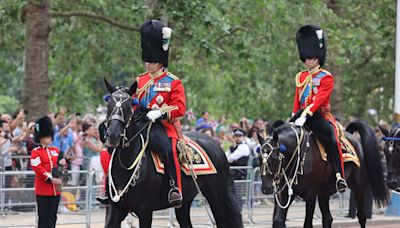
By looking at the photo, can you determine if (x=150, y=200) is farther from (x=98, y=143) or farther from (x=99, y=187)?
(x=98, y=143)

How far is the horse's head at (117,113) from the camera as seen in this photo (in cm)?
1169

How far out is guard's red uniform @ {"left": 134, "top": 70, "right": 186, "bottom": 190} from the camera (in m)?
12.8

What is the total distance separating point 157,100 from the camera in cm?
1283

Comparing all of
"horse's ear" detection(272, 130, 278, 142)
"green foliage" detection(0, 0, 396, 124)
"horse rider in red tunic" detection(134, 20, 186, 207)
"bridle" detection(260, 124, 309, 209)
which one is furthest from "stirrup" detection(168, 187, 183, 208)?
"green foliage" detection(0, 0, 396, 124)

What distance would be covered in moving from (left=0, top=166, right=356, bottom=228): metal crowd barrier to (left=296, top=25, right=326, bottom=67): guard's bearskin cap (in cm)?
421

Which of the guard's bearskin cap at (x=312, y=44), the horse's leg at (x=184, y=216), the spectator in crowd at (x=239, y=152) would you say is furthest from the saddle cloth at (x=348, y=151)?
the spectator in crowd at (x=239, y=152)

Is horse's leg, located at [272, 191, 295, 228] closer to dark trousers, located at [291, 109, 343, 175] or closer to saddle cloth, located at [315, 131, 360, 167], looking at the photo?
dark trousers, located at [291, 109, 343, 175]

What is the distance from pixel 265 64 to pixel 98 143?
24.3 feet

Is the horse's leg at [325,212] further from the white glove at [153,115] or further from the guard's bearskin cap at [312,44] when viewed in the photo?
the white glove at [153,115]

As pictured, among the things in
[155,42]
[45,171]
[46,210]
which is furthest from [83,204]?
[155,42]

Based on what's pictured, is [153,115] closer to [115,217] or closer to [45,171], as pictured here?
[115,217]

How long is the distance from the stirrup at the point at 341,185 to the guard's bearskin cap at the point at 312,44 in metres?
1.77

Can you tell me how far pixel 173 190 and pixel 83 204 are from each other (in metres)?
6.00

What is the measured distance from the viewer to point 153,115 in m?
Result: 12.4
